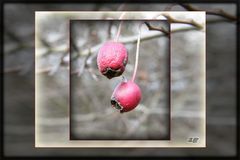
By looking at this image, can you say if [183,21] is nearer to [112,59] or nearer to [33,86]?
[112,59]

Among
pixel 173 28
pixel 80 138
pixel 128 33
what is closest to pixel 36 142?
pixel 80 138

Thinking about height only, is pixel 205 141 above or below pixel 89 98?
below

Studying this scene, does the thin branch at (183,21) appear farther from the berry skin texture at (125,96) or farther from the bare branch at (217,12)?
the berry skin texture at (125,96)

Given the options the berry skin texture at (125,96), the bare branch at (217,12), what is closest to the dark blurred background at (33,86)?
the bare branch at (217,12)

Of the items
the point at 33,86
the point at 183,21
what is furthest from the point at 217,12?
the point at 33,86

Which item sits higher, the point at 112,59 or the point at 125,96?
the point at 112,59

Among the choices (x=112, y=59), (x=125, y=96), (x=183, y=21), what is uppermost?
(x=183, y=21)

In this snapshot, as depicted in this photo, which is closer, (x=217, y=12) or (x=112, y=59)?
(x=112, y=59)

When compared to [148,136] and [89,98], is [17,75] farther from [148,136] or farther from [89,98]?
[148,136]
